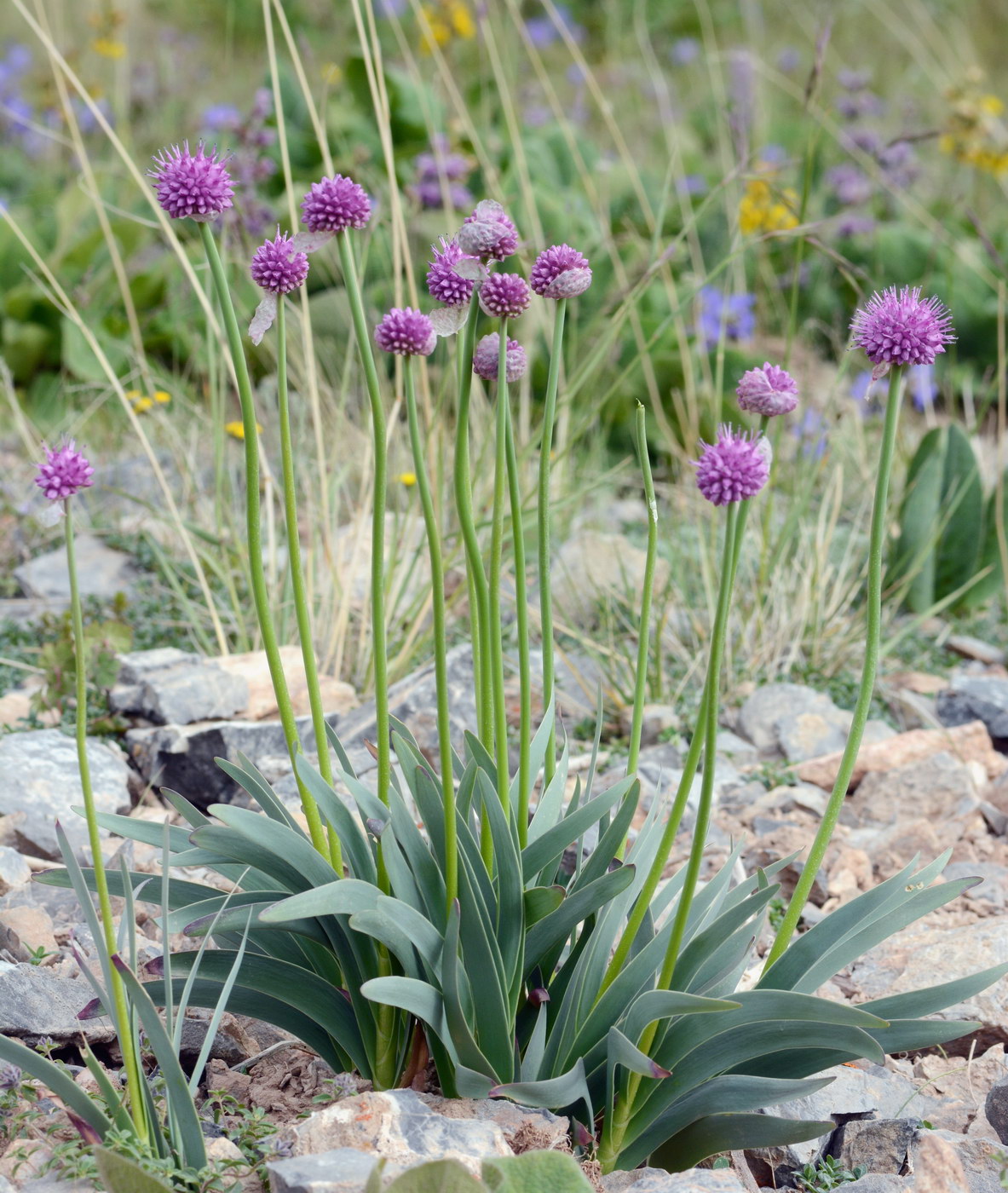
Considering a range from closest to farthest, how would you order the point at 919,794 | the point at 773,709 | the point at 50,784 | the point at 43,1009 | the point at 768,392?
1. the point at 768,392
2. the point at 43,1009
3. the point at 50,784
4. the point at 919,794
5. the point at 773,709

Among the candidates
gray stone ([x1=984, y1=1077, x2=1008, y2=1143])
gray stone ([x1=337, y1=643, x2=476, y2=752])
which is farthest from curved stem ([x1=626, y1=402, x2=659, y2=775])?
gray stone ([x1=337, y1=643, x2=476, y2=752])

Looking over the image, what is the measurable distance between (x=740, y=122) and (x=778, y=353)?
1221 millimetres

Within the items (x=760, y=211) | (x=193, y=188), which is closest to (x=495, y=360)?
(x=193, y=188)

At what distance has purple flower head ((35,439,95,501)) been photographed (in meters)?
0.99

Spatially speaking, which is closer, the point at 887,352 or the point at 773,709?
the point at 887,352

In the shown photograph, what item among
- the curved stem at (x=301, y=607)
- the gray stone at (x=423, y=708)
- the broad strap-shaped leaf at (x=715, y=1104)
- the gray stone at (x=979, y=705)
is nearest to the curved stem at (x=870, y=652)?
the broad strap-shaped leaf at (x=715, y=1104)

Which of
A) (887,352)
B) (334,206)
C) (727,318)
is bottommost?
(887,352)

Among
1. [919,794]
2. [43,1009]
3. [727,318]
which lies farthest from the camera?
[727,318]

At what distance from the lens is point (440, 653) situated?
1063mm

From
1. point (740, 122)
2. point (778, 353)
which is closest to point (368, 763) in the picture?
point (740, 122)

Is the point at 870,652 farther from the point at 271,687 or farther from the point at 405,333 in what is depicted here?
the point at 271,687

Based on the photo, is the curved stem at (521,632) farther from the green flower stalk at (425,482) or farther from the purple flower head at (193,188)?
the purple flower head at (193,188)

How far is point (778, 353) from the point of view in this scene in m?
4.13

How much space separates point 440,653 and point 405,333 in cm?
28
